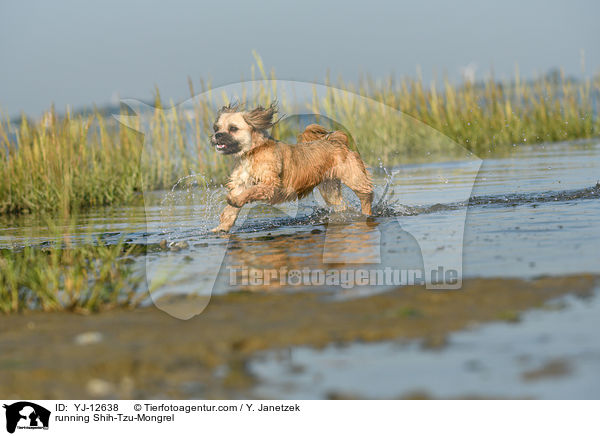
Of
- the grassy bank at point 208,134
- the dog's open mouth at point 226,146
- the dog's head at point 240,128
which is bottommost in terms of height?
the grassy bank at point 208,134

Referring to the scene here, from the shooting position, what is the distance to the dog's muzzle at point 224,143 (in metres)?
8.23

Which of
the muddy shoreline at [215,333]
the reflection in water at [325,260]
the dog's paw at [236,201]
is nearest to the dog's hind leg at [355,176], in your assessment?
the reflection in water at [325,260]

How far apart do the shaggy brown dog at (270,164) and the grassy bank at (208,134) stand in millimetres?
2346

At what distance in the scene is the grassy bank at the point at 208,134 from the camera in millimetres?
12820

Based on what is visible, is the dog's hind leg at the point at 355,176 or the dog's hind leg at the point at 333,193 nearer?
the dog's hind leg at the point at 355,176

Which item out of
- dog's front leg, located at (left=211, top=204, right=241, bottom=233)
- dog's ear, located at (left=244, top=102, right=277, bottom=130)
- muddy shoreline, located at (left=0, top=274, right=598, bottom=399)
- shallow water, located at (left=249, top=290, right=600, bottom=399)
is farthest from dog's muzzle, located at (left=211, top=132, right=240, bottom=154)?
shallow water, located at (left=249, top=290, right=600, bottom=399)

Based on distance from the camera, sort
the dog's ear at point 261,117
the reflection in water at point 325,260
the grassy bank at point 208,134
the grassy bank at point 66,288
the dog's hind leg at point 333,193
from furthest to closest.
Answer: the grassy bank at point 208,134 → the dog's hind leg at point 333,193 → the dog's ear at point 261,117 → the reflection in water at point 325,260 → the grassy bank at point 66,288

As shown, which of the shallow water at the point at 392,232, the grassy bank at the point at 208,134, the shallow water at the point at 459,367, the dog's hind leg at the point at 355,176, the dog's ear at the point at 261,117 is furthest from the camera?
the grassy bank at the point at 208,134

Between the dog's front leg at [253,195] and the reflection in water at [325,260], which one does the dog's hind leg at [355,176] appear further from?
the dog's front leg at [253,195]

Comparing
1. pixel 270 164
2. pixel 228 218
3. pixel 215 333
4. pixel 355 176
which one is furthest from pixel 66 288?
pixel 355 176

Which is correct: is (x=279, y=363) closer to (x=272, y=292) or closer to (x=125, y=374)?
(x=125, y=374)
